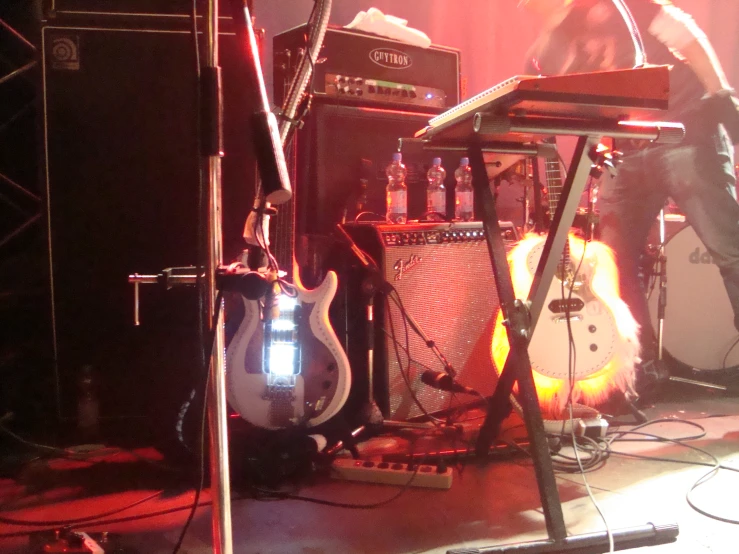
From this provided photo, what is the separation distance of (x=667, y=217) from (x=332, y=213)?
164 centimetres

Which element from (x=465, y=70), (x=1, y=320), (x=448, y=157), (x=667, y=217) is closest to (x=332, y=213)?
(x=448, y=157)

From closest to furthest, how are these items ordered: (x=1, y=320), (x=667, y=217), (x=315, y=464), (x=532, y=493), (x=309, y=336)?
(x=532, y=493) → (x=315, y=464) → (x=309, y=336) → (x=1, y=320) → (x=667, y=217)

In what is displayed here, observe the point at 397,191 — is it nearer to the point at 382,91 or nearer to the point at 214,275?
the point at 382,91

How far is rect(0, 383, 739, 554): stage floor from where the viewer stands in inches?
51.6

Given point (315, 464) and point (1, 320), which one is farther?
point (1, 320)

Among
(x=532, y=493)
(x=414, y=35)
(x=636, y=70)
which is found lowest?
(x=532, y=493)

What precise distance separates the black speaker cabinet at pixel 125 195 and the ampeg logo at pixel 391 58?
68 cm

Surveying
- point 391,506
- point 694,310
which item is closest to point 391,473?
point 391,506

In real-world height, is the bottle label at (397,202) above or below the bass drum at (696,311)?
above

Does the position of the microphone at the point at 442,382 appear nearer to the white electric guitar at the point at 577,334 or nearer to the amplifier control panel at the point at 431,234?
the white electric guitar at the point at 577,334

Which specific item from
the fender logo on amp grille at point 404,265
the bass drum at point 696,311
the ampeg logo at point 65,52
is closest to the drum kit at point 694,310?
the bass drum at point 696,311

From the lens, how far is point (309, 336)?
185 centimetres

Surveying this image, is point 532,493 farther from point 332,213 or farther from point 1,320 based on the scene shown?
point 1,320

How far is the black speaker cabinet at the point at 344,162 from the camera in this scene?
223 centimetres
